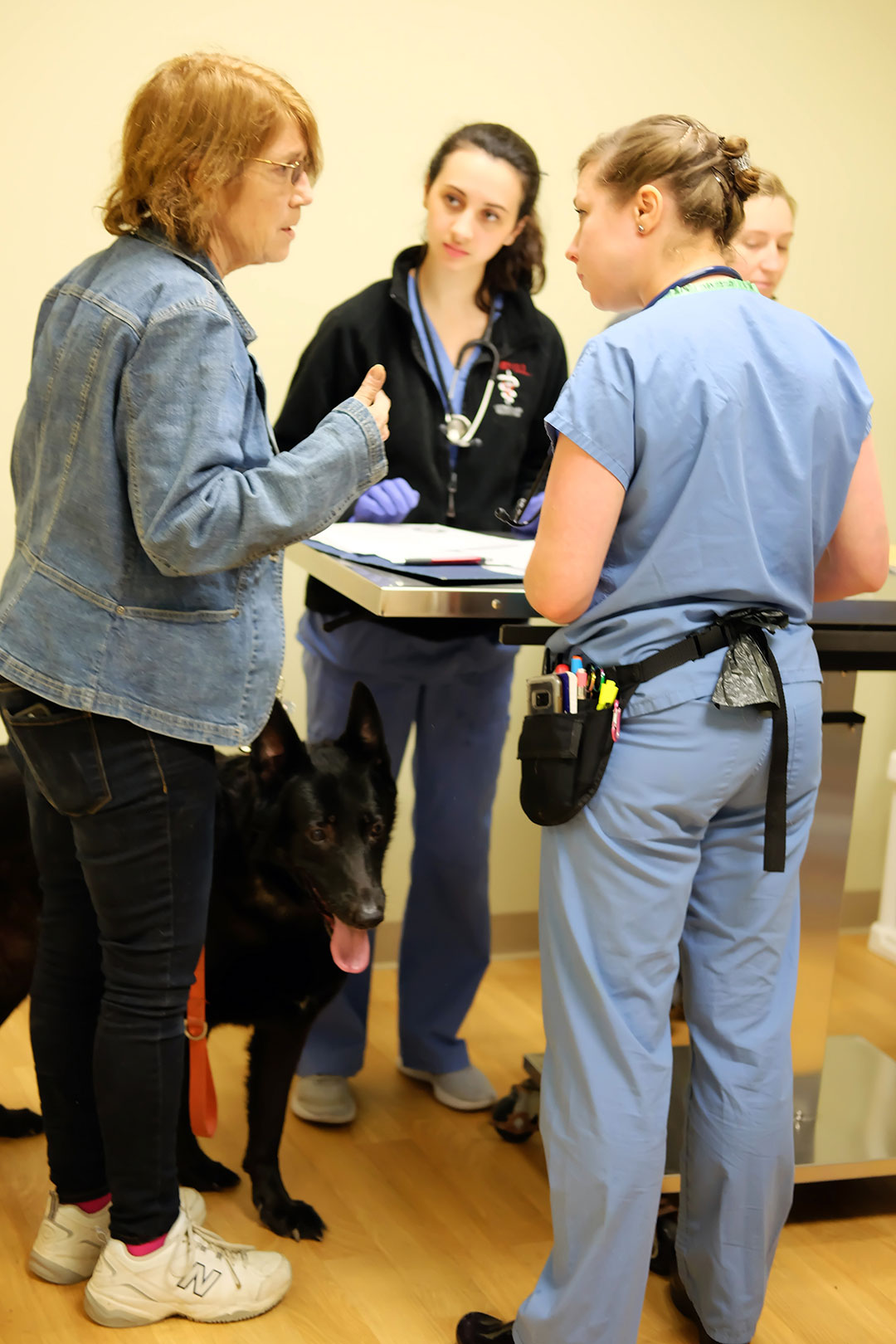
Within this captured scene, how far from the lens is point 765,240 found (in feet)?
8.11

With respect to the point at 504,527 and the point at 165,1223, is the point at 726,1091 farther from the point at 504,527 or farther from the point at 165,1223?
the point at 504,527

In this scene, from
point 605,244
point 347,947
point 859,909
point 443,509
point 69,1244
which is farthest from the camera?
point 859,909

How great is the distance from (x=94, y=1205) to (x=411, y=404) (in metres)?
1.42

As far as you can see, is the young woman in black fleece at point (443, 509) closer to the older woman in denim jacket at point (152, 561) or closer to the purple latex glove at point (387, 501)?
the purple latex glove at point (387, 501)

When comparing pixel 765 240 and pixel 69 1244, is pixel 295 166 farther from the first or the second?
pixel 69 1244

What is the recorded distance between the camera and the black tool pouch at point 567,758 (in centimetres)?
141

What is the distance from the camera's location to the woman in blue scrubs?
1.35 meters

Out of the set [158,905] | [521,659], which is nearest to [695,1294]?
[158,905]

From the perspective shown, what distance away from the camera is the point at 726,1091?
1.55 metres

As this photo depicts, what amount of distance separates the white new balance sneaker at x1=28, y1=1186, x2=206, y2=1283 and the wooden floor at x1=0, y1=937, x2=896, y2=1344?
1.0 inches

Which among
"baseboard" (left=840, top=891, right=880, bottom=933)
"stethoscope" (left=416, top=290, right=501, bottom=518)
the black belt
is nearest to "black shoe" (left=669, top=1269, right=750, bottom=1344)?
the black belt

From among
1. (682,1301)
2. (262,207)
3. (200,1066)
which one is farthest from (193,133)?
(682,1301)

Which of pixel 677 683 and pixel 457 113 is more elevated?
pixel 457 113

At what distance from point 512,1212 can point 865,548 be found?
1.27 meters
